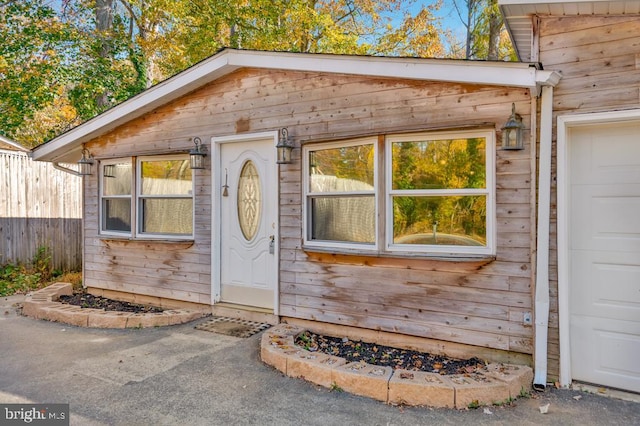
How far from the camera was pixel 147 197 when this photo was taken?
20.0 ft

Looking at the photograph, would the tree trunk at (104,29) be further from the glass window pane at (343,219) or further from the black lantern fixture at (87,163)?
the glass window pane at (343,219)

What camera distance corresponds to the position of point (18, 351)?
4270 mm

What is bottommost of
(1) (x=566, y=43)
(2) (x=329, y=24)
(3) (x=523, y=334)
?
(3) (x=523, y=334)

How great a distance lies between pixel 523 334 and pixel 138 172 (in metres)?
5.54

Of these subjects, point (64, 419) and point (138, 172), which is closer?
point (64, 419)

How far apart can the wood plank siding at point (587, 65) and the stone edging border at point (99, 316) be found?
423 centimetres

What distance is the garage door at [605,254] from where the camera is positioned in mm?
3260

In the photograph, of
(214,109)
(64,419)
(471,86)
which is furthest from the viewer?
(214,109)

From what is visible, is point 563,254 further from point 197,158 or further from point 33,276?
point 33,276

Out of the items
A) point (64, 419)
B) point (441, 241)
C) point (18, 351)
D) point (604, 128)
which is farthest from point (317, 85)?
Answer: point (18, 351)

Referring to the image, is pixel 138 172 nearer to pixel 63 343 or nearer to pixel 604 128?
pixel 63 343

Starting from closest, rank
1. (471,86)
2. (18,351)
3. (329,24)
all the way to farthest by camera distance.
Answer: (471,86), (18,351), (329,24)

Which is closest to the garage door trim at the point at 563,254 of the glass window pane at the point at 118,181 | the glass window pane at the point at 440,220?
the glass window pane at the point at 440,220

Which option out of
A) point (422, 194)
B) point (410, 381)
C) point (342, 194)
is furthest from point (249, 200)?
point (410, 381)
